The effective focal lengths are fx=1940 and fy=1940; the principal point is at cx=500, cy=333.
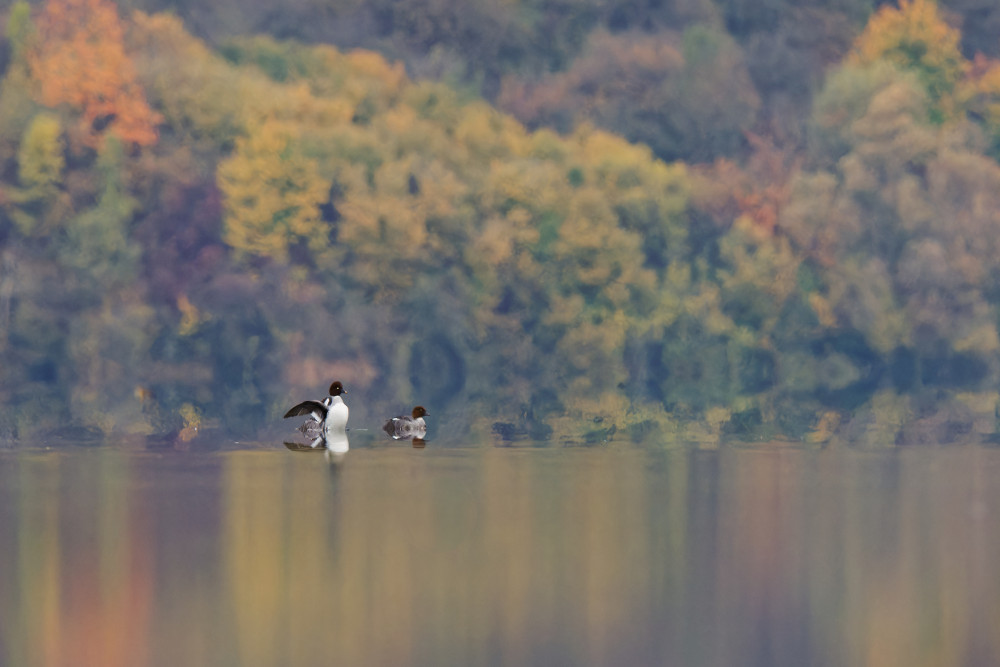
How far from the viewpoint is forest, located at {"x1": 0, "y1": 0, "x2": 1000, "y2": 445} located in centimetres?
5394

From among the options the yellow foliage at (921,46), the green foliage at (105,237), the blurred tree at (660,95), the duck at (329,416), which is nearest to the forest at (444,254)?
the green foliage at (105,237)

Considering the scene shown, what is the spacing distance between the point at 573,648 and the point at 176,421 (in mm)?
33830

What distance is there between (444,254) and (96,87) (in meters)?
11.7

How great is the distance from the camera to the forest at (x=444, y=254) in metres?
53.9

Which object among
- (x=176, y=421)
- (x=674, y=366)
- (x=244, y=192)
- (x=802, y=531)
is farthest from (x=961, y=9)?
(x=802, y=531)

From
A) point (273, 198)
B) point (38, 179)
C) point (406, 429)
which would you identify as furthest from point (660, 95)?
point (406, 429)

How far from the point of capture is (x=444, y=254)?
55.8 meters

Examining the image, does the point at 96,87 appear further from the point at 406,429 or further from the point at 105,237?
the point at 406,429

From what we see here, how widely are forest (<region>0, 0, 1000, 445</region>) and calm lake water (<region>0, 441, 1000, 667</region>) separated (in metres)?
24.4

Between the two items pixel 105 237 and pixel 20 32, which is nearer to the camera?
pixel 105 237

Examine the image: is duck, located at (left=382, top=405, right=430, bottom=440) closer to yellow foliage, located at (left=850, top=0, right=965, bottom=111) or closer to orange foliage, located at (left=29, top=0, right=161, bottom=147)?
orange foliage, located at (left=29, top=0, right=161, bottom=147)

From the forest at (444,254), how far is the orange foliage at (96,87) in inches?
3.6

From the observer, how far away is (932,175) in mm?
55375

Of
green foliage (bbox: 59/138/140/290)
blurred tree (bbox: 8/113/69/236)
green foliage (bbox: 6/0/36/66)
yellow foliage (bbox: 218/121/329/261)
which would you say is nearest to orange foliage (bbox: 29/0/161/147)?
green foliage (bbox: 6/0/36/66)
